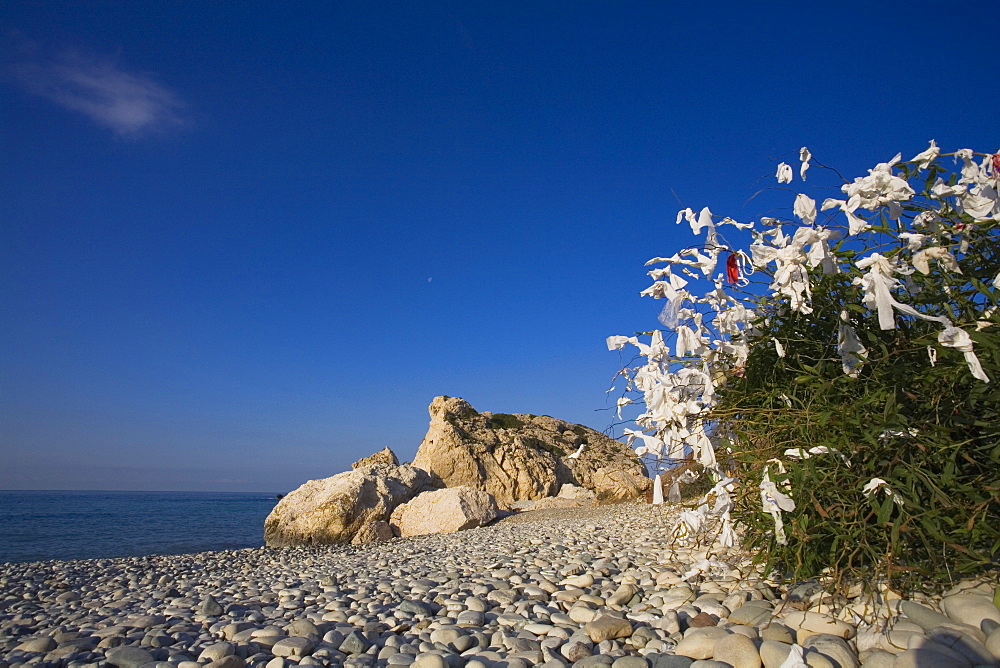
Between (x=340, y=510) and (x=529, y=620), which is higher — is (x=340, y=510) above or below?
above

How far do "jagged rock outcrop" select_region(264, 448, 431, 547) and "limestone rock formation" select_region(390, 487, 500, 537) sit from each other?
46 cm

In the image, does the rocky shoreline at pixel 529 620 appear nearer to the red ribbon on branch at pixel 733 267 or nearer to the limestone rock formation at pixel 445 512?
the red ribbon on branch at pixel 733 267

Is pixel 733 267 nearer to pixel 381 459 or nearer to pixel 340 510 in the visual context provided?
pixel 340 510

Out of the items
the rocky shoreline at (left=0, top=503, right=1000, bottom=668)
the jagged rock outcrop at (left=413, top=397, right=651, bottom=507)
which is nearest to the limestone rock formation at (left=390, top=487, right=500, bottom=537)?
the jagged rock outcrop at (left=413, top=397, right=651, bottom=507)

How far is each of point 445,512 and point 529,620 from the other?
918 centimetres

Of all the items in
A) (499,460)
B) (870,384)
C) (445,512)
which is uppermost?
(499,460)

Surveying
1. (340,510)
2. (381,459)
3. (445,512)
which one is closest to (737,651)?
(445,512)

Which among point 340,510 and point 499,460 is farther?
point 499,460

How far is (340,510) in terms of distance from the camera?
13359 millimetres

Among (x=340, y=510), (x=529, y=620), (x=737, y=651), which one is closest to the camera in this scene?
(x=737, y=651)

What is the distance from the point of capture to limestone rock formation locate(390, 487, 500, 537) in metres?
12.8

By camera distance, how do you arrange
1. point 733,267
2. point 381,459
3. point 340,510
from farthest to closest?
point 381,459 → point 340,510 → point 733,267

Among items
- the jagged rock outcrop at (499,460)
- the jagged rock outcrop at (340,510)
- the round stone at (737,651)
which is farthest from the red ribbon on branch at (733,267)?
the jagged rock outcrop at (499,460)

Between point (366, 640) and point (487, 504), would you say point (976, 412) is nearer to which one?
point (366, 640)
